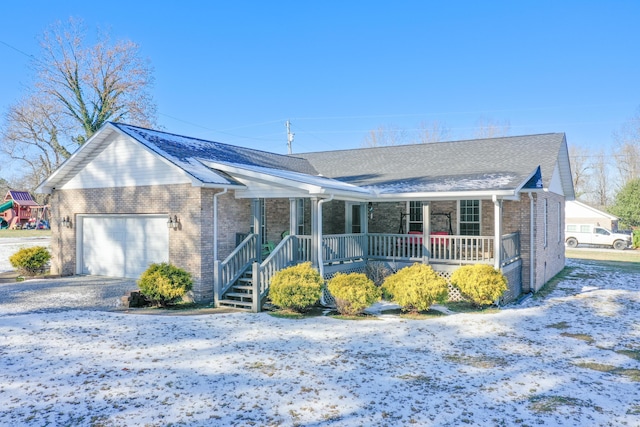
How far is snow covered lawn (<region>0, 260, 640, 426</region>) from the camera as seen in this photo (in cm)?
491

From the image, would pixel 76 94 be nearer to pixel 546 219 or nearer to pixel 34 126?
pixel 34 126

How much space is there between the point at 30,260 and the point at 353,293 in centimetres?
1233

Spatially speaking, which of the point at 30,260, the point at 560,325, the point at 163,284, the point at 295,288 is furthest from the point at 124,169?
the point at 560,325

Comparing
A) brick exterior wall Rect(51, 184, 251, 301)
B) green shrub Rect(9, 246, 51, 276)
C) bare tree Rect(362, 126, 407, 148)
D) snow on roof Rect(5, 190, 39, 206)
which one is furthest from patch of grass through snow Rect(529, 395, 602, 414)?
snow on roof Rect(5, 190, 39, 206)

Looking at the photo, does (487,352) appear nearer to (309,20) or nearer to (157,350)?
(157,350)

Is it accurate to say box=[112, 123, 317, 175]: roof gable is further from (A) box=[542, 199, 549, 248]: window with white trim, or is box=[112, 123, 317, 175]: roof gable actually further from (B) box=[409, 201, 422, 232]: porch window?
(A) box=[542, 199, 549, 248]: window with white trim

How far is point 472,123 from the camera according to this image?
159 ft

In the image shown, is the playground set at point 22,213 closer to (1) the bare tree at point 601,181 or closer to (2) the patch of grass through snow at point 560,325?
(2) the patch of grass through snow at point 560,325

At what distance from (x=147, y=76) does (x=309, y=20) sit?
2031 cm

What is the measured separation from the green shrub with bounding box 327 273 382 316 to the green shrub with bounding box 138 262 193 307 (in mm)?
3817

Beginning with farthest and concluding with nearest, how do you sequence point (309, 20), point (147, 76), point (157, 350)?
point (147, 76)
point (309, 20)
point (157, 350)

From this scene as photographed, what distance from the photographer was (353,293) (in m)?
9.93

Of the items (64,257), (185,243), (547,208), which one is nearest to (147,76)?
(64,257)

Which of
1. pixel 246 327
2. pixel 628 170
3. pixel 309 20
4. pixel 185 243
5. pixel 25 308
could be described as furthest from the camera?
pixel 628 170
